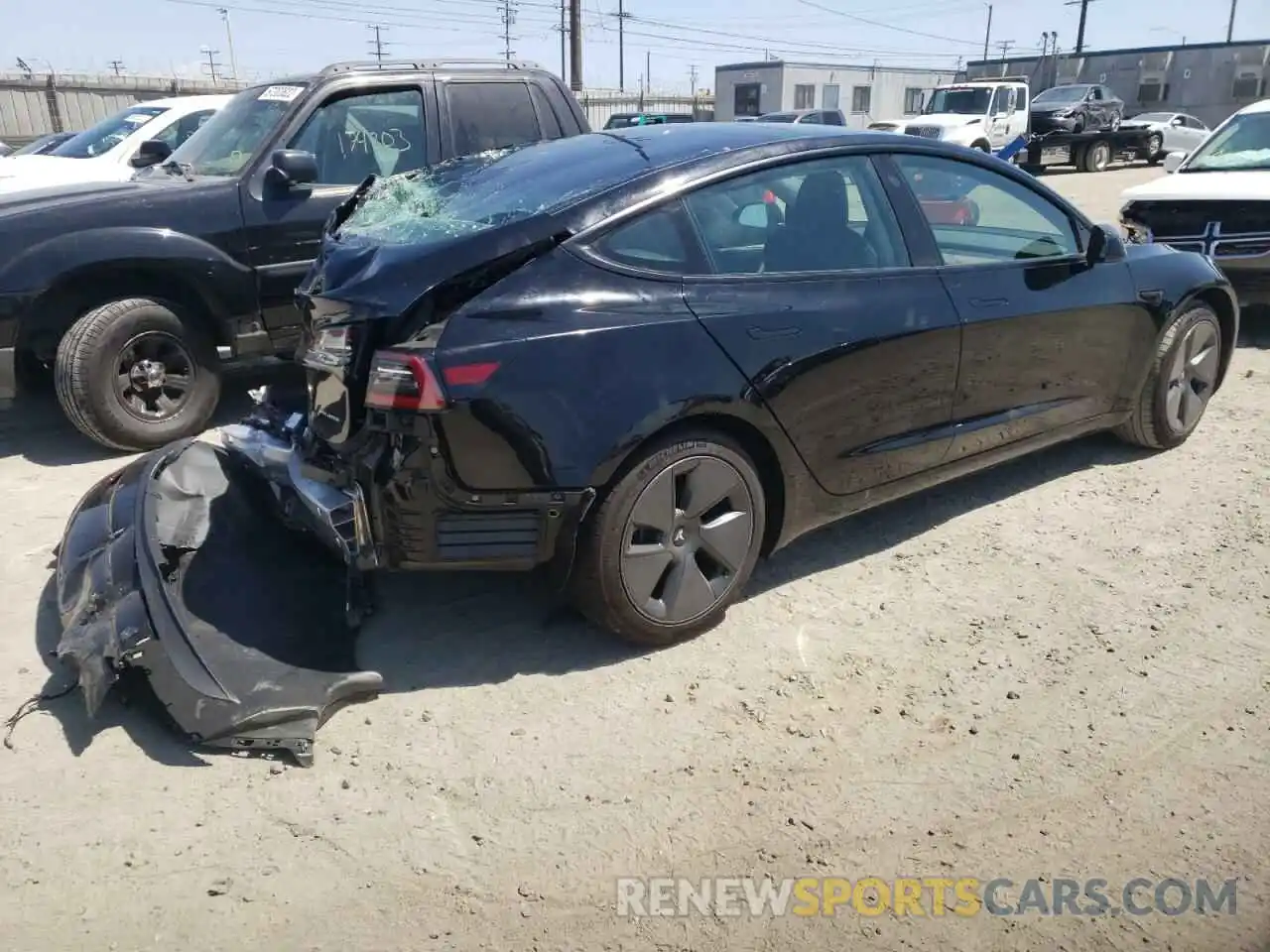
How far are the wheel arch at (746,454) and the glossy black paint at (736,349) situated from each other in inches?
0.4

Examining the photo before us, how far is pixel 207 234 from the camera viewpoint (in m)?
5.42

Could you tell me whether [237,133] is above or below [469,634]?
above

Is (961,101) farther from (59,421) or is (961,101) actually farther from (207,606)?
(207,606)

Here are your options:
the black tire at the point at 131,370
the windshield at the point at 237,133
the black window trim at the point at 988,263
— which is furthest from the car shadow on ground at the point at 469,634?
the windshield at the point at 237,133

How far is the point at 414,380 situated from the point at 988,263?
8.32 ft

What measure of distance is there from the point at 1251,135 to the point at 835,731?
8.19 m

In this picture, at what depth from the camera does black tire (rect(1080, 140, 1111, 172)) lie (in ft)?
81.4

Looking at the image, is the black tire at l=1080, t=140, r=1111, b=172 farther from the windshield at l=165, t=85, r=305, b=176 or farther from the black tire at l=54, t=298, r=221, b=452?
the black tire at l=54, t=298, r=221, b=452

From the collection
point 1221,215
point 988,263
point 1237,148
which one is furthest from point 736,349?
point 1237,148

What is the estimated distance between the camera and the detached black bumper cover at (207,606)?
9.52 ft

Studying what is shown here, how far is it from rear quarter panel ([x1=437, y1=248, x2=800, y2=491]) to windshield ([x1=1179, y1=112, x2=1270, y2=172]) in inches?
280

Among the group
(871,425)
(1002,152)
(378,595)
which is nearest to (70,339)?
(378,595)

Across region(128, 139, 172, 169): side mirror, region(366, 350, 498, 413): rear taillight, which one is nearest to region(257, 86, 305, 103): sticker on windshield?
region(128, 139, 172, 169): side mirror

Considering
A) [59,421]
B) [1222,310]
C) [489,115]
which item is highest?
[489,115]
